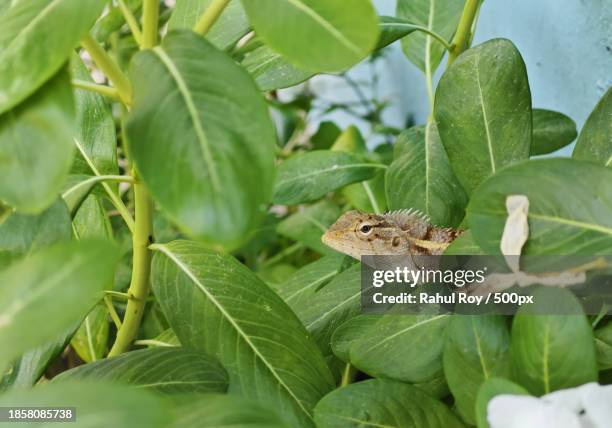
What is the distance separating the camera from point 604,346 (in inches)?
22.3

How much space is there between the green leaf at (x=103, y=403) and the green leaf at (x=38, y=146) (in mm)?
120

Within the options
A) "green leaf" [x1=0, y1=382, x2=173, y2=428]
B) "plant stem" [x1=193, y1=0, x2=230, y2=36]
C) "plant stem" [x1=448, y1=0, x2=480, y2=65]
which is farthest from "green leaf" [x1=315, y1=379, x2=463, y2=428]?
"plant stem" [x1=448, y1=0, x2=480, y2=65]

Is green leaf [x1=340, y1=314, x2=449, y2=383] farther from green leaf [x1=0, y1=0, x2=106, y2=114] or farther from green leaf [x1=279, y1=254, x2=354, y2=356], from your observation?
green leaf [x1=0, y1=0, x2=106, y2=114]

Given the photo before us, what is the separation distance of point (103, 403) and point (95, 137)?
19.5 inches

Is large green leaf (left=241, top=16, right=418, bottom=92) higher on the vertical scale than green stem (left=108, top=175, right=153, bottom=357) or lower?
higher

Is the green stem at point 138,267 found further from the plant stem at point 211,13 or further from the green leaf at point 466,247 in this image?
the green leaf at point 466,247

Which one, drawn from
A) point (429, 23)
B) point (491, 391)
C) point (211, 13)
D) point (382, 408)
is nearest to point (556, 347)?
point (491, 391)

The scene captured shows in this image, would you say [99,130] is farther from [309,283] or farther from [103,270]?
[103,270]

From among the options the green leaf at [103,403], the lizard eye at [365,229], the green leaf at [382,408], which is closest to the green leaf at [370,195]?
the lizard eye at [365,229]

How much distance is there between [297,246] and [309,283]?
51cm

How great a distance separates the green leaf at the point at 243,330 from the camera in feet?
2.17

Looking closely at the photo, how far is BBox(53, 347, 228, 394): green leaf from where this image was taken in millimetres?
611

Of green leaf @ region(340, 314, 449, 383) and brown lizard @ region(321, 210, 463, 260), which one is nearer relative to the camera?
green leaf @ region(340, 314, 449, 383)

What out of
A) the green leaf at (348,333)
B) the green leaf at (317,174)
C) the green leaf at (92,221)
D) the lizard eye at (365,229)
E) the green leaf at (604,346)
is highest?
the green leaf at (92,221)
